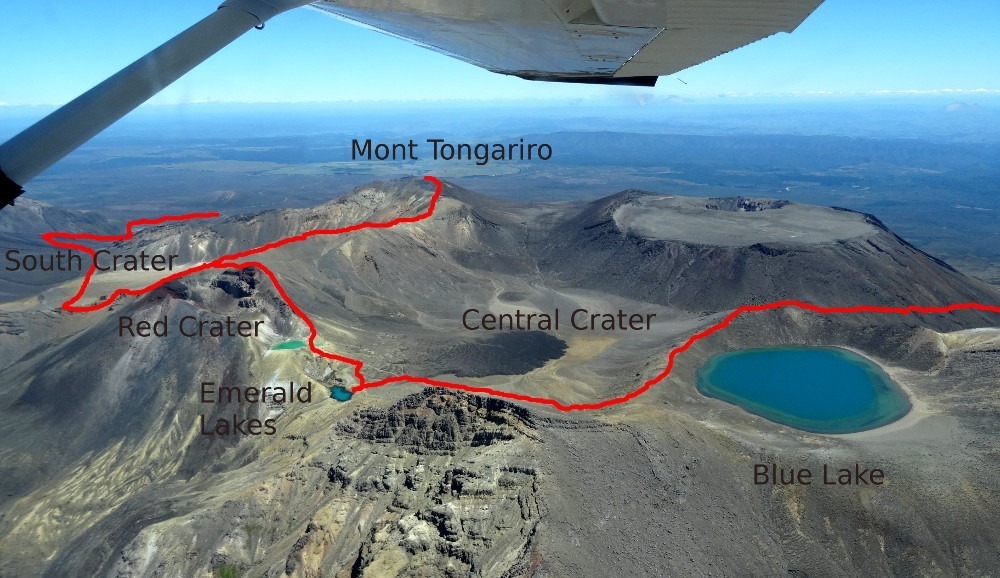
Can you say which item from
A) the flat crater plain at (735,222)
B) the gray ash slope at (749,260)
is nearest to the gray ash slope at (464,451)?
the gray ash slope at (749,260)

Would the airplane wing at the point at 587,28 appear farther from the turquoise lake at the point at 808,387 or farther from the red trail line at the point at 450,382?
the turquoise lake at the point at 808,387

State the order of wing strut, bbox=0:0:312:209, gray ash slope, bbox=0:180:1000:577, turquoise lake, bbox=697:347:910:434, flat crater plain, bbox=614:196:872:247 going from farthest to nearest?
flat crater plain, bbox=614:196:872:247 < turquoise lake, bbox=697:347:910:434 < gray ash slope, bbox=0:180:1000:577 < wing strut, bbox=0:0:312:209

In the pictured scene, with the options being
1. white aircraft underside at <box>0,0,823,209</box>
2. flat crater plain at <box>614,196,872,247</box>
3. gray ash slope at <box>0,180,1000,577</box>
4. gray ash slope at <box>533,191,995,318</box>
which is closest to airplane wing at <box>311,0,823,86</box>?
white aircraft underside at <box>0,0,823,209</box>

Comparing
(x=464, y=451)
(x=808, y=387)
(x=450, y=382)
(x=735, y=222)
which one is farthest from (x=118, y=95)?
(x=735, y=222)

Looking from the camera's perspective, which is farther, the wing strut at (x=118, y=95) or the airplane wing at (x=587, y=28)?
the airplane wing at (x=587, y=28)

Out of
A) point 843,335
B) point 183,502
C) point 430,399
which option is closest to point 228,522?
point 183,502

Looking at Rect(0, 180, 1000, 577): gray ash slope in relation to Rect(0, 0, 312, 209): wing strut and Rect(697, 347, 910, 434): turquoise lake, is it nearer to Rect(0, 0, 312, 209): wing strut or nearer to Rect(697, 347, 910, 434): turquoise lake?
Rect(697, 347, 910, 434): turquoise lake
